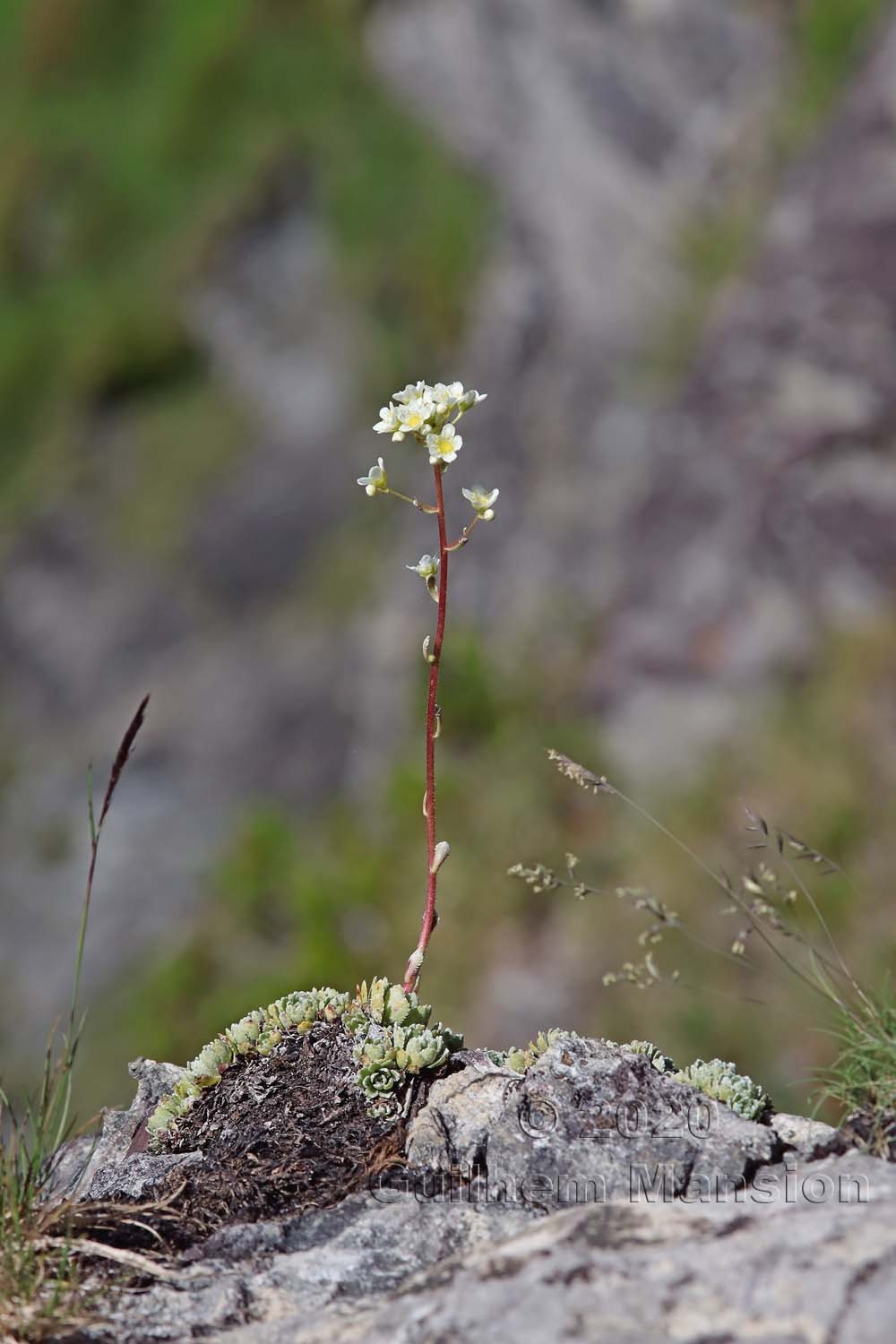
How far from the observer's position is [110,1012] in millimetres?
11641

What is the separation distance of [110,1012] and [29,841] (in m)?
2.64

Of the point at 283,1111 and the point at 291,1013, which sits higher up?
the point at 291,1013

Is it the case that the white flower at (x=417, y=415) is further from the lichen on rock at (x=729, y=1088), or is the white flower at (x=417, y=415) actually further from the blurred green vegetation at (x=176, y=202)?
the blurred green vegetation at (x=176, y=202)

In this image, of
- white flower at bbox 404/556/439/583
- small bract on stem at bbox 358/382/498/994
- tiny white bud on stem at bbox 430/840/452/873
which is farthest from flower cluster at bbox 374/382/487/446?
tiny white bud on stem at bbox 430/840/452/873

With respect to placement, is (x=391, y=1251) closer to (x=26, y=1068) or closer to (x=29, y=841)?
(x=26, y=1068)

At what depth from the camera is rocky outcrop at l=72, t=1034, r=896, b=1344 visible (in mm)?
2084

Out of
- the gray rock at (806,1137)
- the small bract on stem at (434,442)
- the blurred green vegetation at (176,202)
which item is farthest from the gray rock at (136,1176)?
the blurred green vegetation at (176,202)

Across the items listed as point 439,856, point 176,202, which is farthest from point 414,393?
point 176,202

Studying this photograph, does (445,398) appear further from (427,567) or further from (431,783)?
(431,783)

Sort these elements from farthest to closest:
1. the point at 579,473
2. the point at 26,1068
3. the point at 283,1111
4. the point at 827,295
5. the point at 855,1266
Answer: the point at 579,473 < the point at 827,295 < the point at 26,1068 < the point at 283,1111 < the point at 855,1266

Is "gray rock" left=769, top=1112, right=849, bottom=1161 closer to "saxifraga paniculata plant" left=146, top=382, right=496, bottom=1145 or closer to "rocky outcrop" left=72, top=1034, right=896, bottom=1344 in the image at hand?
"rocky outcrop" left=72, top=1034, right=896, bottom=1344

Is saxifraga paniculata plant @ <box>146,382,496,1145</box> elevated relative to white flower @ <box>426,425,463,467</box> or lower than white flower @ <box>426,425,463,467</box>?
lower

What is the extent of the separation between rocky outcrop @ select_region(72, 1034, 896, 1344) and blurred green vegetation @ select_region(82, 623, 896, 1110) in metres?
4.85

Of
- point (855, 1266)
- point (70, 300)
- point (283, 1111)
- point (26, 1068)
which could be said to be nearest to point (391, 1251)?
point (283, 1111)
